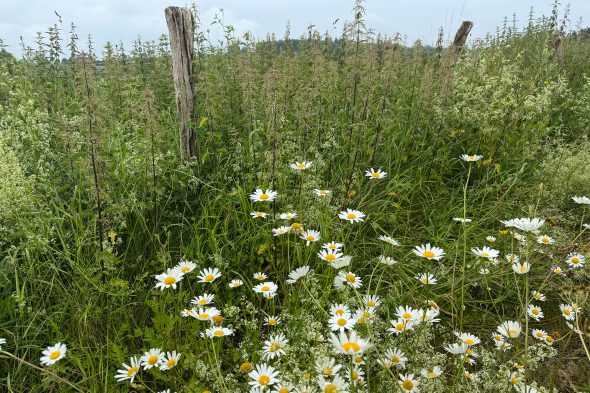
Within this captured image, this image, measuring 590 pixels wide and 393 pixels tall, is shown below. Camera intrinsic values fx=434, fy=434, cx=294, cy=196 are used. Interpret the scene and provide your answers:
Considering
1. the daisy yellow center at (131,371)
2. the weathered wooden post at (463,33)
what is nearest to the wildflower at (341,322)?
the daisy yellow center at (131,371)

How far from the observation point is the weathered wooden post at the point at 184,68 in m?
3.74

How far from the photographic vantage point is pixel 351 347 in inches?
51.3

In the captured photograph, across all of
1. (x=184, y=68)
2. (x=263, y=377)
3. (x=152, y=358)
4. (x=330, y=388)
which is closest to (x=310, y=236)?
(x=263, y=377)

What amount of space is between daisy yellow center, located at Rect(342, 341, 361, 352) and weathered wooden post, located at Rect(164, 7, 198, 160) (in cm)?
283

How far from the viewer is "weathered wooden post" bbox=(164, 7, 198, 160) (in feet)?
12.3

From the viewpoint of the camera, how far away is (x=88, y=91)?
7.71 ft

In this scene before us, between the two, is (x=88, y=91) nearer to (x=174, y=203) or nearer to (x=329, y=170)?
(x=174, y=203)

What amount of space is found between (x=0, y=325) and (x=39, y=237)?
555 mm

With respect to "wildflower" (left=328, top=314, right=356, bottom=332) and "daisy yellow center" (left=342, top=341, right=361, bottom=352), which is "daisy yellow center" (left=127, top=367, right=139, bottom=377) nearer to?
"wildflower" (left=328, top=314, right=356, bottom=332)

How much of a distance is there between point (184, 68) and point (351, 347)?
319 cm

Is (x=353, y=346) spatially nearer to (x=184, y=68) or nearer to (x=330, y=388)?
(x=330, y=388)

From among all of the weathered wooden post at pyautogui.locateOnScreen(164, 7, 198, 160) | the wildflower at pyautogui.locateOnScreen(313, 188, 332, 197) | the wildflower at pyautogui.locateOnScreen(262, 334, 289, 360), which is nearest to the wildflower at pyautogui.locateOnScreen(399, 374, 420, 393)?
the wildflower at pyautogui.locateOnScreen(262, 334, 289, 360)

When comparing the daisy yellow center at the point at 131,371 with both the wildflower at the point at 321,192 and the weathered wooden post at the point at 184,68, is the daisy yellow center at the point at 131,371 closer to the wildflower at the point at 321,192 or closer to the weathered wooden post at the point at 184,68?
the wildflower at the point at 321,192

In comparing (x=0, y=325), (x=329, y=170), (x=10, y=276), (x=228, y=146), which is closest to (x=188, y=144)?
(x=228, y=146)
